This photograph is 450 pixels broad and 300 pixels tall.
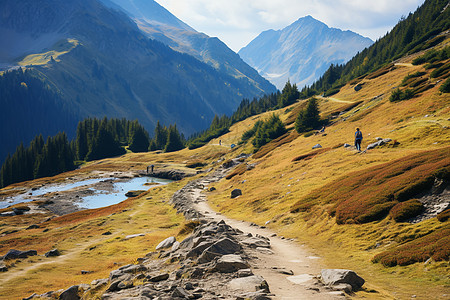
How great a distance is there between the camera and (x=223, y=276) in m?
11.4

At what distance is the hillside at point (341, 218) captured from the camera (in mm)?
13055

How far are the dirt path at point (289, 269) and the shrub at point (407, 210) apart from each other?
5.81m

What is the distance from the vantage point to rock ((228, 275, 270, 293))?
385 inches

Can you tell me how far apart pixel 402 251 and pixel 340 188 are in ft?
42.1

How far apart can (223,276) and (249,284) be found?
1635 millimetres

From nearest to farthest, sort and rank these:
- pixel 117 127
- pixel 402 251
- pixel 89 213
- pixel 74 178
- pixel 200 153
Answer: pixel 402 251
pixel 89 213
pixel 74 178
pixel 200 153
pixel 117 127

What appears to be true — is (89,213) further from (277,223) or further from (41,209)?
(277,223)

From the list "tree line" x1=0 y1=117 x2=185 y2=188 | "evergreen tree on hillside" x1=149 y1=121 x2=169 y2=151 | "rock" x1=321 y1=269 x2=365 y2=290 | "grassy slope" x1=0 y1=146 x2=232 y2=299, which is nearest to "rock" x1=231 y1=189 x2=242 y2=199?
"grassy slope" x1=0 y1=146 x2=232 y2=299

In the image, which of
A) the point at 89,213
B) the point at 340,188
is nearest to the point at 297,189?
the point at 340,188

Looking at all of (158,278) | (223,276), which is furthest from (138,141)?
(223,276)

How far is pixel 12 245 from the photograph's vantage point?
33.6 metres

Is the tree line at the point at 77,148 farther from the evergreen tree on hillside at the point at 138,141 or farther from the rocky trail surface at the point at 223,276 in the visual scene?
the rocky trail surface at the point at 223,276

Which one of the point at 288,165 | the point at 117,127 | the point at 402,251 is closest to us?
the point at 402,251

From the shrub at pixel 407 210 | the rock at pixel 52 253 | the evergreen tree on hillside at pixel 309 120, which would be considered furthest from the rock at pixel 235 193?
the evergreen tree on hillside at pixel 309 120
